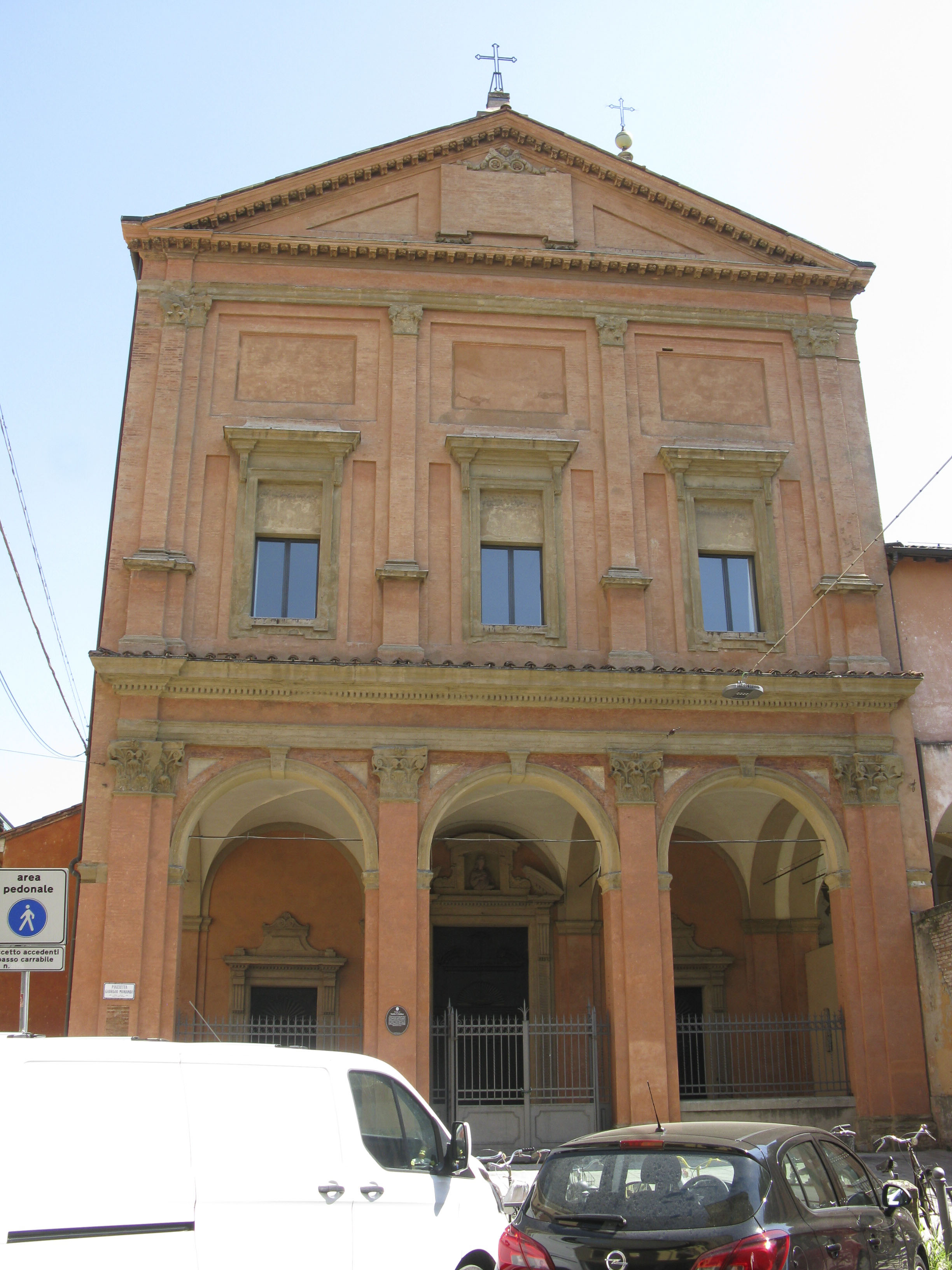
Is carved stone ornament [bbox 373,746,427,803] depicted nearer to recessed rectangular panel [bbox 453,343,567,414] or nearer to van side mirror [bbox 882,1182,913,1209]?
recessed rectangular panel [bbox 453,343,567,414]

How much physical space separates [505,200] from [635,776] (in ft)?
31.5

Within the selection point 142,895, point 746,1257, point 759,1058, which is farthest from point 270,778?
point 746,1257

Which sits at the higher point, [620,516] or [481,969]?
[620,516]

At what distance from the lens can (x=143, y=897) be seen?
50.5 ft

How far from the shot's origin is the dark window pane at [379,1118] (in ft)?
21.0

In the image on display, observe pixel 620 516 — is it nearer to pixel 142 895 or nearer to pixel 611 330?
pixel 611 330

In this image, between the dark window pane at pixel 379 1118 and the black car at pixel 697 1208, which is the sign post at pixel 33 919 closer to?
the dark window pane at pixel 379 1118

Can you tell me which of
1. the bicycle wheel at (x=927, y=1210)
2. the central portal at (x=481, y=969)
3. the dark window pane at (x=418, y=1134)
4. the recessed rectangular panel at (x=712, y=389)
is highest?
the recessed rectangular panel at (x=712, y=389)

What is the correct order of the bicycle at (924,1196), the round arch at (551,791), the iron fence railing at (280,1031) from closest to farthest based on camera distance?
the bicycle at (924,1196)
the round arch at (551,791)
the iron fence railing at (280,1031)

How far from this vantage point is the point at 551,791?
1702 cm

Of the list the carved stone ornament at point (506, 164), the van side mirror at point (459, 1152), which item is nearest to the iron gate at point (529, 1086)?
the van side mirror at point (459, 1152)

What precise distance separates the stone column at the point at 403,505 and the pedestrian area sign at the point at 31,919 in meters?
8.91

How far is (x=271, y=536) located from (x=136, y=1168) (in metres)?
13.2

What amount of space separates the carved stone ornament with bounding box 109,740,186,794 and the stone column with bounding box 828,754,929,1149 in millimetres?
8998
